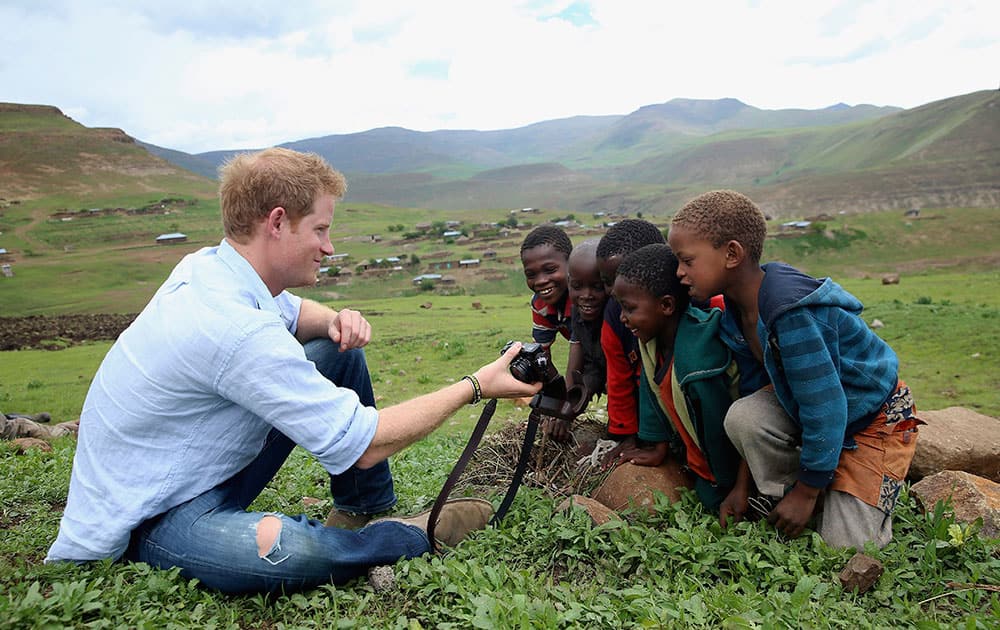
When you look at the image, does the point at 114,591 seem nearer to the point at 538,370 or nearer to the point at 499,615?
the point at 499,615

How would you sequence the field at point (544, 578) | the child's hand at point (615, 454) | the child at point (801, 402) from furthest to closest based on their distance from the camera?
1. the child's hand at point (615, 454)
2. the child at point (801, 402)
3. the field at point (544, 578)

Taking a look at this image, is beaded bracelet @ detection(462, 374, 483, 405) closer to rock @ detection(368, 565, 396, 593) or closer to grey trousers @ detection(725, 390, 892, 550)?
rock @ detection(368, 565, 396, 593)

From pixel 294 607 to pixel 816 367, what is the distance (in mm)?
2498

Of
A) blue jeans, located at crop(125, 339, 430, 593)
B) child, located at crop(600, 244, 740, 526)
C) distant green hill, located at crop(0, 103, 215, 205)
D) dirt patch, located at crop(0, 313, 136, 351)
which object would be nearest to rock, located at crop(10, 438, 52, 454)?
blue jeans, located at crop(125, 339, 430, 593)

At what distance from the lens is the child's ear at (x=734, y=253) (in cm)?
329

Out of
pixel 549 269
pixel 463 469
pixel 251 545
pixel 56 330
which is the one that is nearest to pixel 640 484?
pixel 463 469

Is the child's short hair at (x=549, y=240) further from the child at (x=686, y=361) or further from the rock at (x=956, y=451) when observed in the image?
the rock at (x=956, y=451)

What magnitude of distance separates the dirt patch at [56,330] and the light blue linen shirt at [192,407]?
757 inches

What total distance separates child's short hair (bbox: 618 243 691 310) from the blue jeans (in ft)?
5.55

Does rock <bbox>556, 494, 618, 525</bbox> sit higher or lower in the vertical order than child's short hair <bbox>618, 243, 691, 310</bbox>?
lower

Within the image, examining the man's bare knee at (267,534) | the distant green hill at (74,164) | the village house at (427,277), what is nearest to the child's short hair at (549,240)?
the man's bare knee at (267,534)

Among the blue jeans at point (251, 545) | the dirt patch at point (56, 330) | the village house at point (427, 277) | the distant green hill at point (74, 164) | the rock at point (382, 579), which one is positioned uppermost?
the distant green hill at point (74, 164)

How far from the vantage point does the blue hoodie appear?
3039 mm

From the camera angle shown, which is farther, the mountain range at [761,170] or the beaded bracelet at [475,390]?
the mountain range at [761,170]
